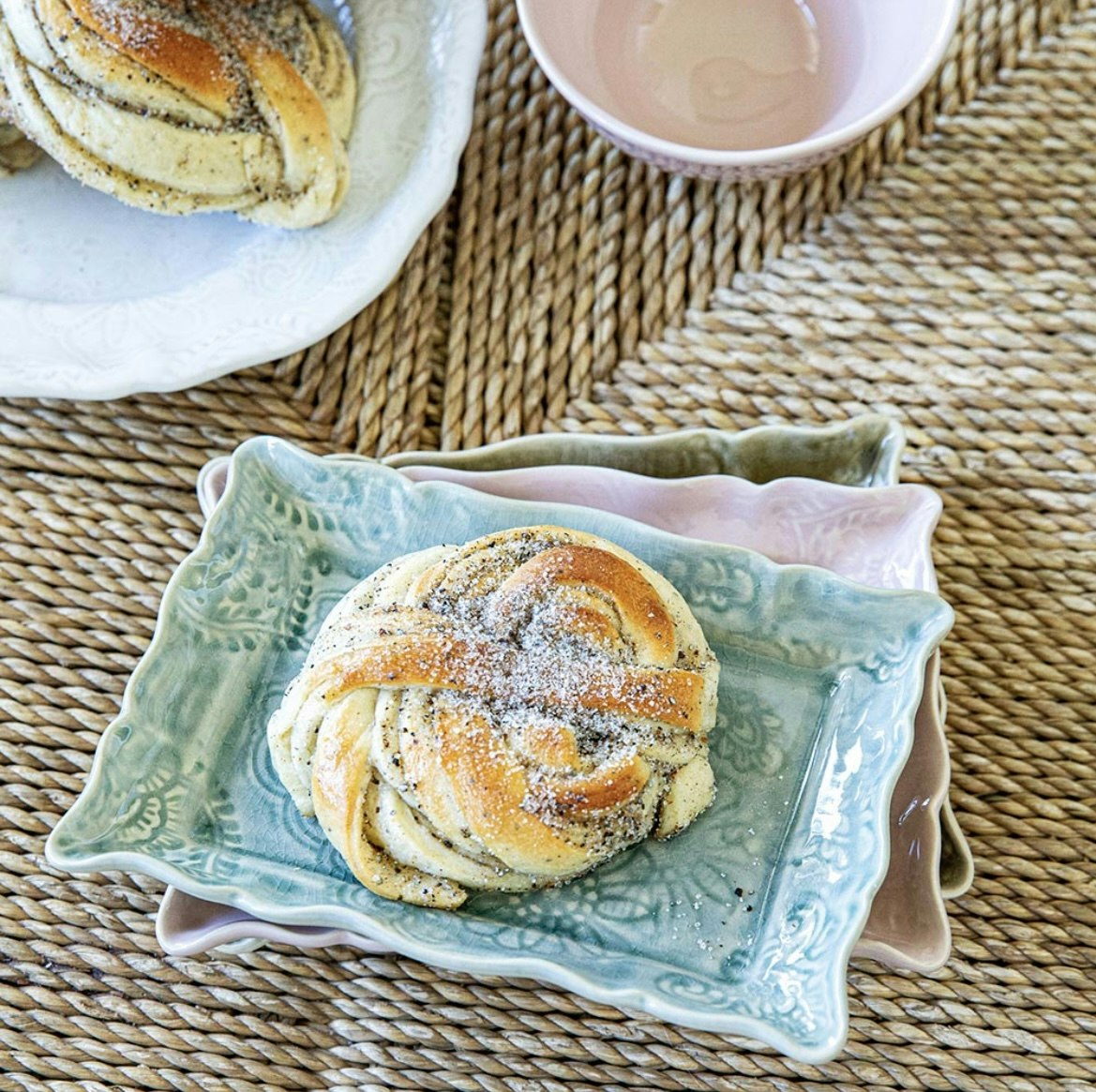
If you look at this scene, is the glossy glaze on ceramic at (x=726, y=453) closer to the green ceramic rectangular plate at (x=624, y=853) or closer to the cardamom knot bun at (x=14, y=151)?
the green ceramic rectangular plate at (x=624, y=853)

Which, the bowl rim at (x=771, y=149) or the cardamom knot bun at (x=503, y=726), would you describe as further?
Result: the bowl rim at (x=771, y=149)

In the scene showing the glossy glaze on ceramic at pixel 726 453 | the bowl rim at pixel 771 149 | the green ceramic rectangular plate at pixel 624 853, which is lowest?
the green ceramic rectangular plate at pixel 624 853

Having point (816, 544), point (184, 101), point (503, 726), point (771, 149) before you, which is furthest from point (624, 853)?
point (184, 101)

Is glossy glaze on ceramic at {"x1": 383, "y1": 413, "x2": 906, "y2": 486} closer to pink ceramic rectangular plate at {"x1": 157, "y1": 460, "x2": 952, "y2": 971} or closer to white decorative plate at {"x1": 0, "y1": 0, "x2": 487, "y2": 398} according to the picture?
pink ceramic rectangular plate at {"x1": 157, "y1": 460, "x2": 952, "y2": 971}

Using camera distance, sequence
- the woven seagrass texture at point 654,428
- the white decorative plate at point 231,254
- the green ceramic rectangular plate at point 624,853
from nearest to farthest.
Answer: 1. the green ceramic rectangular plate at point 624,853
2. the woven seagrass texture at point 654,428
3. the white decorative plate at point 231,254

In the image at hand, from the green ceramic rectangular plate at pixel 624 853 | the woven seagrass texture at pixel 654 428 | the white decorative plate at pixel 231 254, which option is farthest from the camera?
the white decorative plate at pixel 231 254

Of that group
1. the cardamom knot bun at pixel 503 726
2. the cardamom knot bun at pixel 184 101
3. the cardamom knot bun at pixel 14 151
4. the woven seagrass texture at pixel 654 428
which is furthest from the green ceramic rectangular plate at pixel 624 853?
the cardamom knot bun at pixel 14 151
